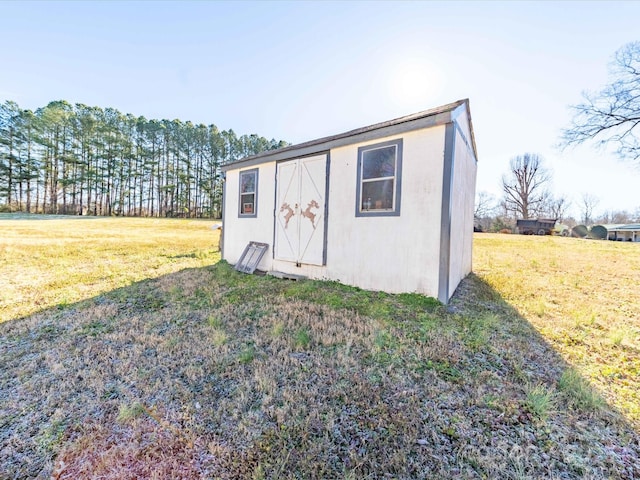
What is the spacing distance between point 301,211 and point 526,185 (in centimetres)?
3975

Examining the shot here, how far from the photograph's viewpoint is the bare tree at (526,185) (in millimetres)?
34312

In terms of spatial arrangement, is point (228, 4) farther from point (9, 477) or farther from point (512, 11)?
point (9, 477)

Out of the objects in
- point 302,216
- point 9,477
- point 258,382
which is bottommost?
point 9,477

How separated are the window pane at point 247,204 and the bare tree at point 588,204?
57.3 meters

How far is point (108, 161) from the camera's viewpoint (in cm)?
3039

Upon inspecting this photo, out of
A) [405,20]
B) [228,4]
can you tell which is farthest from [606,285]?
[228,4]

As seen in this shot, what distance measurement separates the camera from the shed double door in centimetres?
577

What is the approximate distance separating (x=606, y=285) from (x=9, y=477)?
9802mm

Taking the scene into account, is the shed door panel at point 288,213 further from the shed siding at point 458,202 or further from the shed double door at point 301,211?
the shed siding at point 458,202

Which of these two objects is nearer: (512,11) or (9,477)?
(9,477)

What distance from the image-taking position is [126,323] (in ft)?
13.2

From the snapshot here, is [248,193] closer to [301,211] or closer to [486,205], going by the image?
[301,211]

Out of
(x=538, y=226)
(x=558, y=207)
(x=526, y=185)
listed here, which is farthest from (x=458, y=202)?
(x=558, y=207)

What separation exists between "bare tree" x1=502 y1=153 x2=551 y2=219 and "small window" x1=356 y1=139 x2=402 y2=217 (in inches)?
1526
